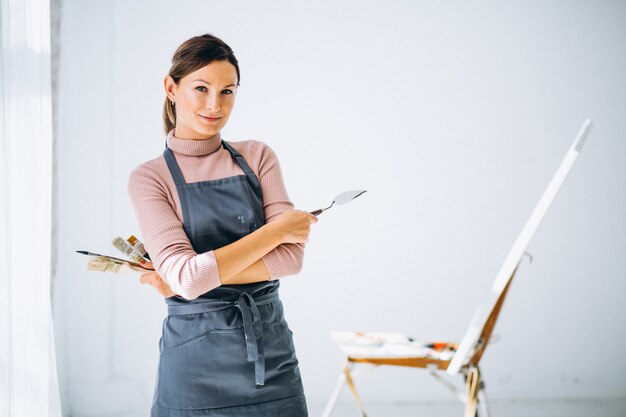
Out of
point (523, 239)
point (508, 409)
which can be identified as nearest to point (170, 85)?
point (523, 239)

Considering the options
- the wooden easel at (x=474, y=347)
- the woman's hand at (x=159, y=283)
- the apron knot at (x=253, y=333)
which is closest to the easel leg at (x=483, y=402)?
the wooden easel at (x=474, y=347)

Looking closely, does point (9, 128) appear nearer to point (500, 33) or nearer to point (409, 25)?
point (409, 25)

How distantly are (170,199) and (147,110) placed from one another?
2.38 meters

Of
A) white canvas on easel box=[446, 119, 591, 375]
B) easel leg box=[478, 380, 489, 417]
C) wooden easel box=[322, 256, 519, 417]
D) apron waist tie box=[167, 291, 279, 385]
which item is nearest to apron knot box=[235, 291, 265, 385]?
apron waist tie box=[167, 291, 279, 385]

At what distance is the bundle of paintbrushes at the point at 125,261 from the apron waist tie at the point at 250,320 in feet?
0.42

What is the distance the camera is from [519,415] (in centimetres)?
373

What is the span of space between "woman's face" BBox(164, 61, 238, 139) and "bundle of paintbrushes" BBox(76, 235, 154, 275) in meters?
0.26

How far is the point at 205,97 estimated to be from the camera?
1449 mm

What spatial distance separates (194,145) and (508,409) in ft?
9.83

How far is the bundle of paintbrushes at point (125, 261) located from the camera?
55.0 inches

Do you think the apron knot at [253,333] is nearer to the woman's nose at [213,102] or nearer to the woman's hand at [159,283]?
the woman's hand at [159,283]

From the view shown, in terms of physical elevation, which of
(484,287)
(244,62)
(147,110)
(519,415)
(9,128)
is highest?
(244,62)

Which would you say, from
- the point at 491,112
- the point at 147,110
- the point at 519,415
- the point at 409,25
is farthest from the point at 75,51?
the point at 519,415

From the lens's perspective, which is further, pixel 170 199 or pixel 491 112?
pixel 491 112
